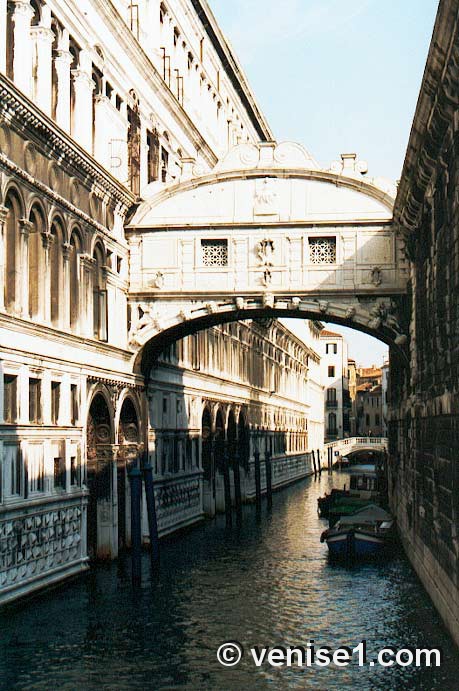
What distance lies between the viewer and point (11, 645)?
627 inches

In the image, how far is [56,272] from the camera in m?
20.7

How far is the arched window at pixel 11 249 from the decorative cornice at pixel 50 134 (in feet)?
4.03

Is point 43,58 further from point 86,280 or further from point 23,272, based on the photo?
point 86,280

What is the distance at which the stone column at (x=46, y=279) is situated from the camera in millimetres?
19812

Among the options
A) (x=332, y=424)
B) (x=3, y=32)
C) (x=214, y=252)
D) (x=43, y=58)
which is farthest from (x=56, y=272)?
(x=332, y=424)

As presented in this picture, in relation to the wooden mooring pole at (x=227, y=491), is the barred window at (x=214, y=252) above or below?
above

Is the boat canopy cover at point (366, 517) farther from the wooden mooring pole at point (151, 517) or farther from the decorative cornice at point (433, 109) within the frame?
the decorative cornice at point (433, 109)

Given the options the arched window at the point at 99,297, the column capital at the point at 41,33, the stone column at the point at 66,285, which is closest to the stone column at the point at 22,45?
the column capital at the point at 41,33

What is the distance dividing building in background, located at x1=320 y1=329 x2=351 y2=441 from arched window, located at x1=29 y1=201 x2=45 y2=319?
3384 inches

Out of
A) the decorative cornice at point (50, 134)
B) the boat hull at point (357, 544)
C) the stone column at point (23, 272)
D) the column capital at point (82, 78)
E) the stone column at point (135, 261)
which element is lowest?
the boat hull at point (357, 544)

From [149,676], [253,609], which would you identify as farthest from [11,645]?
[253,609]

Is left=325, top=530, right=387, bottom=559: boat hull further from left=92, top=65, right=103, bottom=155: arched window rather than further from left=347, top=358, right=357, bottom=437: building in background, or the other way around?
left=347, top=358, right=357, bottom=437: building in background

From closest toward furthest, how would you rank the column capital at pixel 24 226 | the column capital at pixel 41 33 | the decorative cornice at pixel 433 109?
the decorative cornice at pixel 433 109
the column capital at pixel 24 226
the column capital at pixel 41 33

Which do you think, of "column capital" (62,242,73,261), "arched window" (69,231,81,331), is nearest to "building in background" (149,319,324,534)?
"arched window" (69,231,81,331)
